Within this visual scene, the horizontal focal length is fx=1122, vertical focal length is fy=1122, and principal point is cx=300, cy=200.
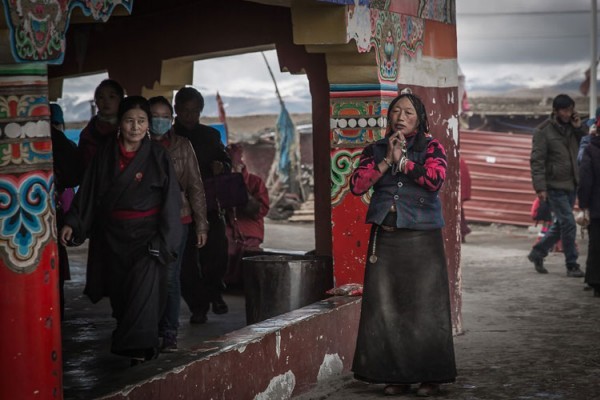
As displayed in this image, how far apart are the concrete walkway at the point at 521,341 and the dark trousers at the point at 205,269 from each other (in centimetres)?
187

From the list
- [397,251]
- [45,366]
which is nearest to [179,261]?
[397,251]

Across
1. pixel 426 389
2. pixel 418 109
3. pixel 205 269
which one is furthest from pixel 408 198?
pixel 205 269

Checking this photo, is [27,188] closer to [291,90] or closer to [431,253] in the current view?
[431,253]

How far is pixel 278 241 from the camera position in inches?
667

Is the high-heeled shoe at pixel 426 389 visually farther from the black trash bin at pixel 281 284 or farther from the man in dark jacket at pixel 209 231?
the man in dark jacket at pixel 209 231

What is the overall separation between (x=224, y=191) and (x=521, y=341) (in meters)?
2.53

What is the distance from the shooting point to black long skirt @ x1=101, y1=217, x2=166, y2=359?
6.27m

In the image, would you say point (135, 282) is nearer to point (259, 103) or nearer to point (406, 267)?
point (406, 267)

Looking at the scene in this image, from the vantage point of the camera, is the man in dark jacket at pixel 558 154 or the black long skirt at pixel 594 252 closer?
the black long skirt at pixel 594 252

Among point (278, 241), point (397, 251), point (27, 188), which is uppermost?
point (27, 188)

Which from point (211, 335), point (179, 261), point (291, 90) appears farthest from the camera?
point (291, 90)

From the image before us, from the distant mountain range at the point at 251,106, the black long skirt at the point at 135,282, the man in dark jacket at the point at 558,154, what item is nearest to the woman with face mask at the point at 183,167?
the black long skirt at the point at 135,282

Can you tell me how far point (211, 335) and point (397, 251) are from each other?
7.25 ft

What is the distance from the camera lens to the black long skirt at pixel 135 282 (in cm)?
627
